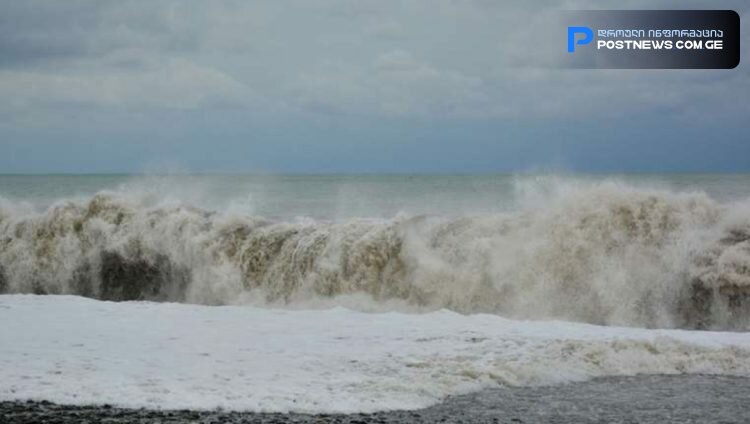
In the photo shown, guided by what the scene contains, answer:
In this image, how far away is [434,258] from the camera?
47.1ft

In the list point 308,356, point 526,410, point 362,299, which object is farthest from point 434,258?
point 526,410

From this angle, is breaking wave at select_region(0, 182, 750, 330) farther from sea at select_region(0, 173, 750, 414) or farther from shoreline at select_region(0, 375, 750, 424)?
shoreline at select_region(0, 375, 750, 424)

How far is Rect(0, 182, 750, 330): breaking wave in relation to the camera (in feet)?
42.1

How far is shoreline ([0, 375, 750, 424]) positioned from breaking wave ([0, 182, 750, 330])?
4.83 meters

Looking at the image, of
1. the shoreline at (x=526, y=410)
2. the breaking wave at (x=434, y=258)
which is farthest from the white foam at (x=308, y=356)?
the breaking wave at (x=434, y=258)

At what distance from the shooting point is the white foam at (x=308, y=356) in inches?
295

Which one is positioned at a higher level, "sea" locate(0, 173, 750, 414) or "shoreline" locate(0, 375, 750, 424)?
"sea" locate(0, 173, 750, 414)

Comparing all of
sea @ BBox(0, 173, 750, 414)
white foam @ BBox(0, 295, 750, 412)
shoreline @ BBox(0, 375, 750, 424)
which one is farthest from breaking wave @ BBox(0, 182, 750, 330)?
shoreline @ BBox(0, 375, 750, 424)

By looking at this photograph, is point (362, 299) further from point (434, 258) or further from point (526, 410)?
point (526, 410)

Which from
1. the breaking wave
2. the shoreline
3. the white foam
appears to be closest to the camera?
the shoreline

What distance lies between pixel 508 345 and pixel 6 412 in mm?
4939

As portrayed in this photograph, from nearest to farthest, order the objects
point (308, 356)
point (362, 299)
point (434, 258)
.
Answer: point (308, 356)
point (362, 299)
point (434, 258)

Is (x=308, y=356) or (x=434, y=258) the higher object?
(x=434, y=258)

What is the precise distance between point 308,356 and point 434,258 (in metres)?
5.68
